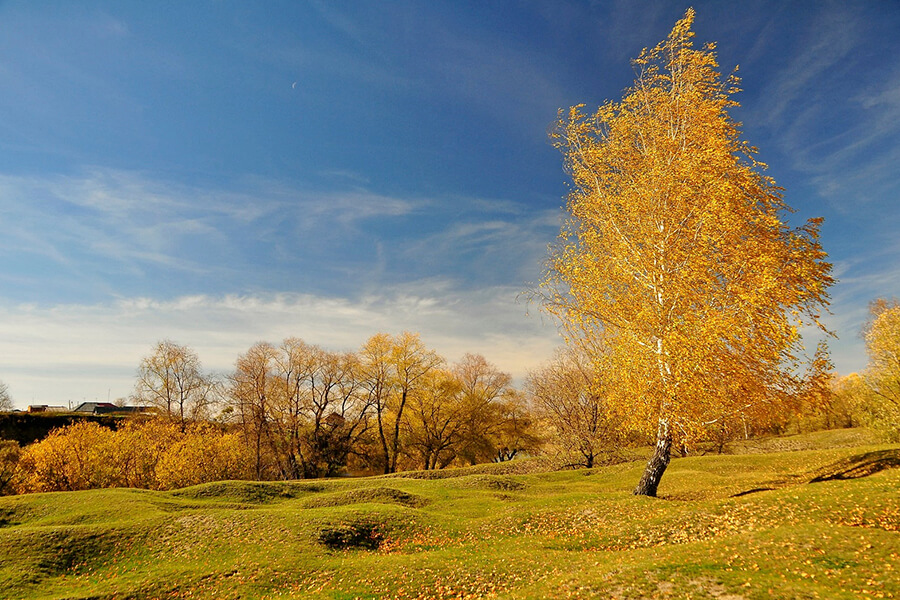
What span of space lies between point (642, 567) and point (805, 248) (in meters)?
14.1

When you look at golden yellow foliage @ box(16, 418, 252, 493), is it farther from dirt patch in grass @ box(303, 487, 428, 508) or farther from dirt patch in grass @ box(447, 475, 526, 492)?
dirt patch in grass @ box(447, 475, 526, 492)

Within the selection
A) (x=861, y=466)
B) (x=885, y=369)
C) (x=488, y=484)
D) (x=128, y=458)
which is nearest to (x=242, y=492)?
(x=128, y=458)

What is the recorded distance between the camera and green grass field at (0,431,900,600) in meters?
11.0

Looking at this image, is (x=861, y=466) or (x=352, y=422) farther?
(x=352, y=422)

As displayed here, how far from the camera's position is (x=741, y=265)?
16.9m

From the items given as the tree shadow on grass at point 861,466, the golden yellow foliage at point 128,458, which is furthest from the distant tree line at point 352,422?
the tree shadow on grass at point 861,466

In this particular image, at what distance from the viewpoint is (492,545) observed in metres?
17.2

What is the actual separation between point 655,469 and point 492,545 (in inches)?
337

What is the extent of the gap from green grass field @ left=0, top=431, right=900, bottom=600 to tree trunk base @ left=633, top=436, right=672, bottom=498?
3.77 ft

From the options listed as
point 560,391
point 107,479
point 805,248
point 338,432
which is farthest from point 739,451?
point 107,479

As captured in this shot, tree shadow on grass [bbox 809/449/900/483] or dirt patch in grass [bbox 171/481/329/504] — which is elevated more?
tree shadow on grass [bbox 809/449/900/483]

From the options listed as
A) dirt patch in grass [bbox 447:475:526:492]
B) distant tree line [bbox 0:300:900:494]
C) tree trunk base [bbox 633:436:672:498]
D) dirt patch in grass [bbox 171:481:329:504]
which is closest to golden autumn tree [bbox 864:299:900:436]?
distant tree line [bbox 0:300:900:494]

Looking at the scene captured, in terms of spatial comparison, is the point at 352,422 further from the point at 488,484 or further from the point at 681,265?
the point at 681,265

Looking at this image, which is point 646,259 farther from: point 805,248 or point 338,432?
point 338,432
